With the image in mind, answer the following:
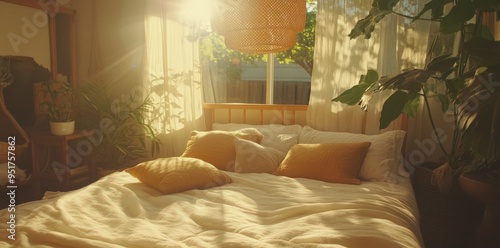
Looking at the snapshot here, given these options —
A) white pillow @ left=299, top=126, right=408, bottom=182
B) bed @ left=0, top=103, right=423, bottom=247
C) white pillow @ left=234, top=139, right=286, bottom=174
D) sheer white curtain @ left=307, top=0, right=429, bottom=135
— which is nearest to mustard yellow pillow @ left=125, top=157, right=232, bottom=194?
bed @ left=0, top=103, right=423, bottom=247

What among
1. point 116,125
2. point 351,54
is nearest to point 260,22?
point 351,54

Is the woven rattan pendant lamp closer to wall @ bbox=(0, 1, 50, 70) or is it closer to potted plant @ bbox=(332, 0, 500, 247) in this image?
potted plant @ bbox=(332, 0, 500, 247)

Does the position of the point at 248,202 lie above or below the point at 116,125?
below

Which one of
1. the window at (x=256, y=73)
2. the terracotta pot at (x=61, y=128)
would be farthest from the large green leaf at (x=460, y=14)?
the terracotta pot at (x=61, y=128)

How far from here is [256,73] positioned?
3.37 meters

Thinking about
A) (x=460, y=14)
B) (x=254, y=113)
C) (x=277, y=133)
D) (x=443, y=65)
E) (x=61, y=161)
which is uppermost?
(x=460, y=14)

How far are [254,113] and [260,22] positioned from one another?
1585mm

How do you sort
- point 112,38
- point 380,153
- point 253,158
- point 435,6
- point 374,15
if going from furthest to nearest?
1. point 112,38
2. point 253,158
3. point 380,153
4. point 374,15
5. point 435,6

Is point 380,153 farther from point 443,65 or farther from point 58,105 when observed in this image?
point 58,105

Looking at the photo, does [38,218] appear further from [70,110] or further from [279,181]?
[70,110]

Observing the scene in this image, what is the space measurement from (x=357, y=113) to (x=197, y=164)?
1.33m

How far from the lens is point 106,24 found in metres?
3.33

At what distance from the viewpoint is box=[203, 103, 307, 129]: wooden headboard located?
2.96m

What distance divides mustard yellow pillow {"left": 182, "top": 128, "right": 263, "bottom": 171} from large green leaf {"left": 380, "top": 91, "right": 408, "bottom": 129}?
109 cm
